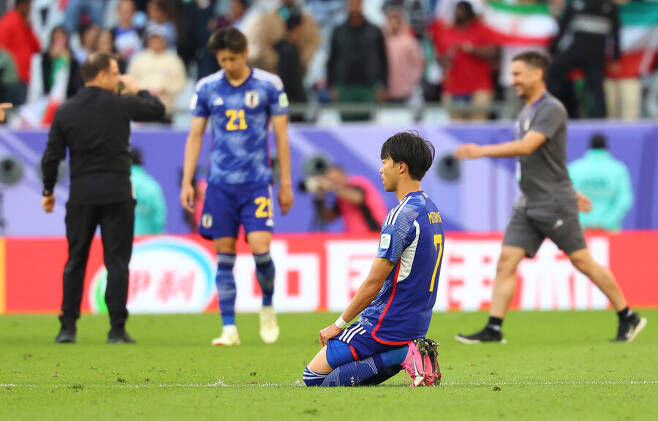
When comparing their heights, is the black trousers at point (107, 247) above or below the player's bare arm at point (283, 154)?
below

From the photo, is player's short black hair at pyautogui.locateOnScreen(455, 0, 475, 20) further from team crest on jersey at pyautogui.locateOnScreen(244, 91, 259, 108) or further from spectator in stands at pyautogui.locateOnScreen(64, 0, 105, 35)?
team crest on jersey at pyautogui.locateOnScreen(244, 91, 259, 108)

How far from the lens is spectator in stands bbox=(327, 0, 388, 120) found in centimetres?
1688

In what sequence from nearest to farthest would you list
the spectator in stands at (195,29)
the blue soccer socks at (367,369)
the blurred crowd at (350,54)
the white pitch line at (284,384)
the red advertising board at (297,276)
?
the blue soccer socks at (367,369), the white pitch line at (284,384), the red advertising board at (297,276), the blurred crowd at (350,54), the spectator in stands at (195,29)

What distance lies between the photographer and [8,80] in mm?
17500

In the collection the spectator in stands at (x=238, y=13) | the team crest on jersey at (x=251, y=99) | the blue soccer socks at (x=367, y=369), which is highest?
the spectator in stands at (x=238, y=13)

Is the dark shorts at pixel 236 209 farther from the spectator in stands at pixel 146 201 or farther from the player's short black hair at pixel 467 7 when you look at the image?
the player's short black hair at pixel 467 7

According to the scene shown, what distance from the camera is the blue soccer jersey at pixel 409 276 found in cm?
710

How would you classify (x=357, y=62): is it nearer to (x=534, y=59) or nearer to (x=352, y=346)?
(x=534, y=59)

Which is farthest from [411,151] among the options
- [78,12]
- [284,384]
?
[78,12]

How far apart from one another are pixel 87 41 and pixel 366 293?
37.7ft

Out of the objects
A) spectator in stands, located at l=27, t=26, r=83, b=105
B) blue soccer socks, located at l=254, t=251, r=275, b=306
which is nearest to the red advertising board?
spectator in stands, located at l=27, t=26, r=83, b=105

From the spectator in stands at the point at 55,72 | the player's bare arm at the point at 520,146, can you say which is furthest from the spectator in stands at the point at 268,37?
the player's bare arm at the point at 520,146

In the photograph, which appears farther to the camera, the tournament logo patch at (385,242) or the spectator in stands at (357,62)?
the spectator in stands at (357,62)

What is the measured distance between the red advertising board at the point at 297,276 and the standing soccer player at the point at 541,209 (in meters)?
3.88
